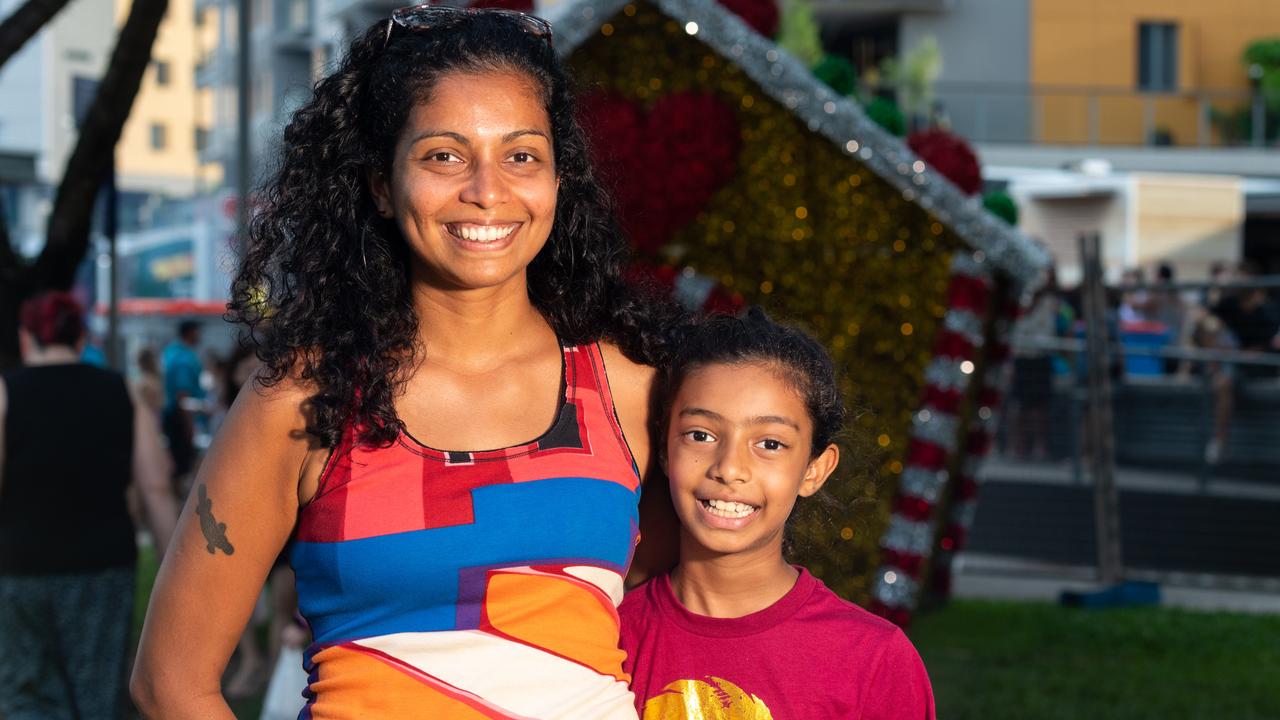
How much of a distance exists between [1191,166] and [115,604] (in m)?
24.4

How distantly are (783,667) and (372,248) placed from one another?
0.87 m

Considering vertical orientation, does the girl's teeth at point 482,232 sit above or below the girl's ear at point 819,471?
above

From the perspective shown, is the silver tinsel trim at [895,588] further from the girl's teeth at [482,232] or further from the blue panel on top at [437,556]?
the girl's teeth at [482,232]

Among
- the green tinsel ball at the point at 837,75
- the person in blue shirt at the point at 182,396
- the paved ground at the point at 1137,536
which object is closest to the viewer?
the green tinsel ball at the point at 837,75

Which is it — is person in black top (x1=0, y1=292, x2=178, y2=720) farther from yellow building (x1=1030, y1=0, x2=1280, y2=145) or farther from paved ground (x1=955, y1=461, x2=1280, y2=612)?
yellow building (x1=1030, y1=0, x2=1280, y2=145)

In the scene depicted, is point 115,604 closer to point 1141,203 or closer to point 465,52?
point 465,52

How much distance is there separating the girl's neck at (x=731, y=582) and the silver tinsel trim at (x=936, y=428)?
153 inches

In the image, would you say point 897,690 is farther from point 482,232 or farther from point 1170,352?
point 1170,352

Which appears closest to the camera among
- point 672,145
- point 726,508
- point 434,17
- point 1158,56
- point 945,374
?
point 434,17

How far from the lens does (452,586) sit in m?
2.12

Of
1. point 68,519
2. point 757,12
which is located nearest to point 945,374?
point 757,12

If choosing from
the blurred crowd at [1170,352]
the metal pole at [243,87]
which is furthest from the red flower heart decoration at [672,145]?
the metal pole at [243,87]

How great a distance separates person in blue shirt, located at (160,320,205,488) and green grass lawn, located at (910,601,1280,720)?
7.13 meters

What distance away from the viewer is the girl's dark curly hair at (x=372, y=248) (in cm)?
222
